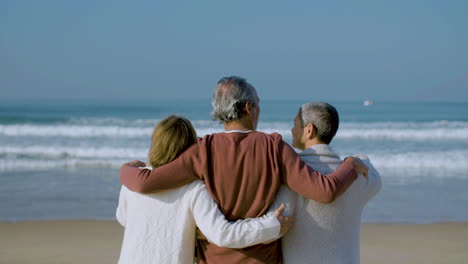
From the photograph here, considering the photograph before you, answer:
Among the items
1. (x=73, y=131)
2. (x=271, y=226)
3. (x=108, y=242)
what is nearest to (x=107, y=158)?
(x=73, y=131)

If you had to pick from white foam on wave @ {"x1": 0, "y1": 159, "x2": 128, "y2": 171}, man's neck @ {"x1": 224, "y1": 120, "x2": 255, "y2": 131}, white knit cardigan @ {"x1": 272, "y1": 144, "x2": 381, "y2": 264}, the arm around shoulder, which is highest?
man's neck @ {"x1": 224, "y1": 120, "x2": 255, "y2": 131}

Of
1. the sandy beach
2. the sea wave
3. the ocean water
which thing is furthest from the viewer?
the sea wave

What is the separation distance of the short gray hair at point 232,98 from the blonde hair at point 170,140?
0.49 feet

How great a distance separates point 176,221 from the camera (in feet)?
7.24

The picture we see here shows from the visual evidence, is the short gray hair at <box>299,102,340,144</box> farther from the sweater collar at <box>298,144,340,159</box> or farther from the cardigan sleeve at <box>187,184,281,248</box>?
the cardigan sleeve at <box>187,184,281,248</box>

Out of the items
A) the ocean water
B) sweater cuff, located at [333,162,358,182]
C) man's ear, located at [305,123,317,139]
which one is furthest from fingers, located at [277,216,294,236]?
the ocean water

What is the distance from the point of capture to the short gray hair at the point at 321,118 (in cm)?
230

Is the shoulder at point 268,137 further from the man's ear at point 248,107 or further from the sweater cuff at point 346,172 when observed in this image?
the sweater cuff at point 346,172

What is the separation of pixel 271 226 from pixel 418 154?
10.6m

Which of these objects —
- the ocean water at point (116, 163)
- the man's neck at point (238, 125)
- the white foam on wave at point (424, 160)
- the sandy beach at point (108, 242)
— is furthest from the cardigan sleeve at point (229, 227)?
the white foam on wave at point (424, 160)

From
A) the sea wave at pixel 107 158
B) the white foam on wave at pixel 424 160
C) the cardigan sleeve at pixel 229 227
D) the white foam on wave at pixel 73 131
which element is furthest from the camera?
the white foam on wave at pixel 73 131

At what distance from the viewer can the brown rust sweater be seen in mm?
2119

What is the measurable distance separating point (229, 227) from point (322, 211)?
0.42 metres

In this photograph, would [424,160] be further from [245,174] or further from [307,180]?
[245,174]
